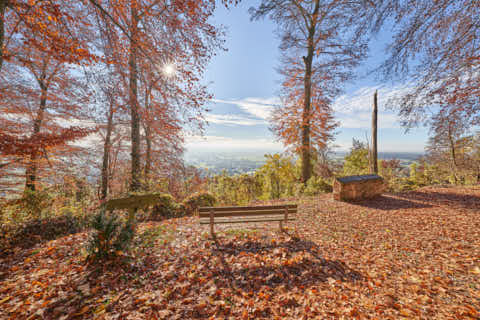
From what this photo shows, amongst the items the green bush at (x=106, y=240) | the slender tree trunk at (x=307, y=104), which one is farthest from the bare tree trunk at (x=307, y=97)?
the green bush at (x=106, y=240)

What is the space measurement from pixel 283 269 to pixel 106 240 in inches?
134

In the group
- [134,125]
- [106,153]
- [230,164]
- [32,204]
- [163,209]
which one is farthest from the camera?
[230,164]

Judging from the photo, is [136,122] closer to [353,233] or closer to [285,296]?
[285,296]

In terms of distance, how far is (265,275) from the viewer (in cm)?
287

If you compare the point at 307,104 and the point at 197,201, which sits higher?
the point at 307,104

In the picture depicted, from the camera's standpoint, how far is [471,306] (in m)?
2.16

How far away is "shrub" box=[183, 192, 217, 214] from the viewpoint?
651 cm

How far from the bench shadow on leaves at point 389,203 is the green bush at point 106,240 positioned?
310 inches

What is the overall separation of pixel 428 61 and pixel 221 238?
7.77 metres

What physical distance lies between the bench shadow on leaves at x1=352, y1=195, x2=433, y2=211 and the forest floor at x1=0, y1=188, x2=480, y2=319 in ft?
3.95

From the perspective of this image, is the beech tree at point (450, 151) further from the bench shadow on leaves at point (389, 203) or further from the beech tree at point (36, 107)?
the beech tree at point (36, 107)

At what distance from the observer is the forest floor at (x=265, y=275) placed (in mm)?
2211

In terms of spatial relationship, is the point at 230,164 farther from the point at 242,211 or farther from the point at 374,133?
the point at 242,211

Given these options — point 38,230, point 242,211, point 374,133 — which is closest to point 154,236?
point 242,211
